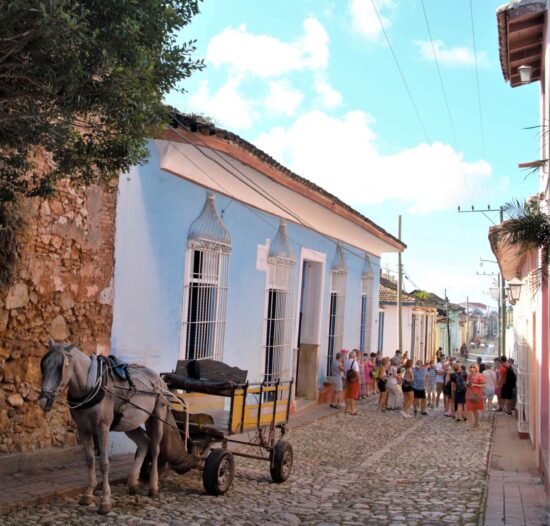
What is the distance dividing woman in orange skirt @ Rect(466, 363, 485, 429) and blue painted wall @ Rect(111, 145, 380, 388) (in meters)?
4.69

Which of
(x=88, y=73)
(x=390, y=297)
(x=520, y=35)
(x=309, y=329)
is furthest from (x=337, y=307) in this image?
(x=390, y=297)

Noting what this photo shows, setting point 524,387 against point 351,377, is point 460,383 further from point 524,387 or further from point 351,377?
point 524,387

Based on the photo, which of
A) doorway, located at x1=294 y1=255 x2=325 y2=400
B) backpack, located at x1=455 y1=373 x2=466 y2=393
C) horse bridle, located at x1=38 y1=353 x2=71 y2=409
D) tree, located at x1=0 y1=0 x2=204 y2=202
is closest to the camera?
tree, located at x1=0 y1=0 x2=204 y2=202

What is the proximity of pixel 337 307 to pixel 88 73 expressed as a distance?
12345 mm

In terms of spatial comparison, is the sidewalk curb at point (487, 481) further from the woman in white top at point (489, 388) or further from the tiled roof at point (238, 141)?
the tiled roof at point (238, 141)

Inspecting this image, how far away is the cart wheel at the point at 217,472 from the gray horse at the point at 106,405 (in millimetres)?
256

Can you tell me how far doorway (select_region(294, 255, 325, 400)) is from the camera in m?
14.9

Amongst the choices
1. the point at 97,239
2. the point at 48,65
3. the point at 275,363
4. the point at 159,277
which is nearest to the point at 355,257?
the point at 275,363

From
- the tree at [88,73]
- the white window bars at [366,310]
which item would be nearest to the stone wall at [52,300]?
the tree at [88,73]

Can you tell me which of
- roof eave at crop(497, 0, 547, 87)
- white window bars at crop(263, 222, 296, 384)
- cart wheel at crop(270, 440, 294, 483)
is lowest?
cart wheel at crop(270, 440, 294, 483)

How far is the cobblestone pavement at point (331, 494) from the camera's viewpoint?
19.0ft

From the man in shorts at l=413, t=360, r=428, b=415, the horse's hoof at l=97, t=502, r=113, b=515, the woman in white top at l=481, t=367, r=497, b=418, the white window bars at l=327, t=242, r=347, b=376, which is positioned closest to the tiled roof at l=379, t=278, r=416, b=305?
the woman in white top at l=481, t=367, r=497, b=418

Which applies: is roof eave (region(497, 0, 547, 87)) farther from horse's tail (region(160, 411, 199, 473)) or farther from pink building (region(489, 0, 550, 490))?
horse's tail (region(160, 411, 199, 473))

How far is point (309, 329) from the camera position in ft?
49.2
